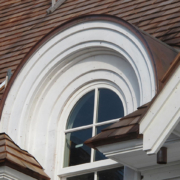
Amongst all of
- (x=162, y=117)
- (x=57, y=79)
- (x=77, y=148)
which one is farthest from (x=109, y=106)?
(x=162, y=117)

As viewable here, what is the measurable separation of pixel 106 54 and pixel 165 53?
84 centimetres

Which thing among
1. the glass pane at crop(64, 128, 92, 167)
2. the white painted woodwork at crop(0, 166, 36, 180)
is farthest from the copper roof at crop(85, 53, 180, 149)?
the glass pane at crop(64, 128, 92, 167)

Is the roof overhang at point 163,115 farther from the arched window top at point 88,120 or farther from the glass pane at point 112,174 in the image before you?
the arched window top at point 88,120

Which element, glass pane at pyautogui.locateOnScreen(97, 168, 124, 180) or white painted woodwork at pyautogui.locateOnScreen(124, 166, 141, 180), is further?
glass pane at pyautogui.locateOnScreen(97, 168, 124, 180)

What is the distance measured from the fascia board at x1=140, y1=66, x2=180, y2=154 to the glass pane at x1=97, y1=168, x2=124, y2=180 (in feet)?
4.36


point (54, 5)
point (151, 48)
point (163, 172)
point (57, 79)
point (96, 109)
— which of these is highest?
point (54, 5)

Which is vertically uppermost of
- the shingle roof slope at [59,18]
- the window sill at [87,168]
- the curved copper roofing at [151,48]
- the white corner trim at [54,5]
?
the white corner trim at [54,5]

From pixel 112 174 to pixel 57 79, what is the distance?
1485mm

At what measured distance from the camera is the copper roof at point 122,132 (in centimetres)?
422

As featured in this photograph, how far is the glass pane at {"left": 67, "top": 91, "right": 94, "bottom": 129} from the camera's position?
5684 millimetres

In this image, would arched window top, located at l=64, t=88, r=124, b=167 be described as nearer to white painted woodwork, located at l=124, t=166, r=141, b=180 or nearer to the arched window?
the arched window

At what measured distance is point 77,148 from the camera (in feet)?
18.4

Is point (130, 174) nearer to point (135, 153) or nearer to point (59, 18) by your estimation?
point (135, 153)

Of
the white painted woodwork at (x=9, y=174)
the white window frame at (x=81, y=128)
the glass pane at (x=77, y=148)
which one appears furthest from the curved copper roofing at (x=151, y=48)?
the white painted woodwork at (x=9, y=174)
